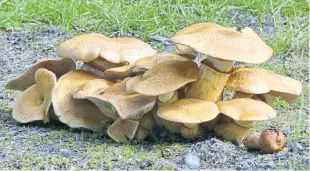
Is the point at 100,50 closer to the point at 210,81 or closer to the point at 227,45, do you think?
the point at 210,81

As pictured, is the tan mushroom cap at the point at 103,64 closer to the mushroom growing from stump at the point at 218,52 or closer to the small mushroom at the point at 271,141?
the mushroom growing from stump at the point at 218,52

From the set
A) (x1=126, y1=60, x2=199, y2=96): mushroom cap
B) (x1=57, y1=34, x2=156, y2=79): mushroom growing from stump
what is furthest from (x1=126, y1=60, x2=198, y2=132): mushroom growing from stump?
(x1=57, y1=34, x2=156, y2=79): mushroom growing from stump

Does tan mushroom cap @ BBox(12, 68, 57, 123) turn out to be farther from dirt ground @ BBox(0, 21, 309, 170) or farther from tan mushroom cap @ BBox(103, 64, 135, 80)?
tan mushroom cap @ BBox(103, 64, 135, 80)

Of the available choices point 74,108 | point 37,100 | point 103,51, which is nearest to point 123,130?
point 74,108

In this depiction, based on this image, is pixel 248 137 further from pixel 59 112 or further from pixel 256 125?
pixel 59 112

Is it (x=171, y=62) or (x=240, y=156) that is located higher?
(x=171, y=62)

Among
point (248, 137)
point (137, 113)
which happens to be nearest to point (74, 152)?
point (137, 113)

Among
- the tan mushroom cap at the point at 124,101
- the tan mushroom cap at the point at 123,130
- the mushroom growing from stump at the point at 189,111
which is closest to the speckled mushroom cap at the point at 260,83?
the mushroom growing from stump at the point at 189,111

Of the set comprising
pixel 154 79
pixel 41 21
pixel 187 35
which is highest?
pixel 187 35
